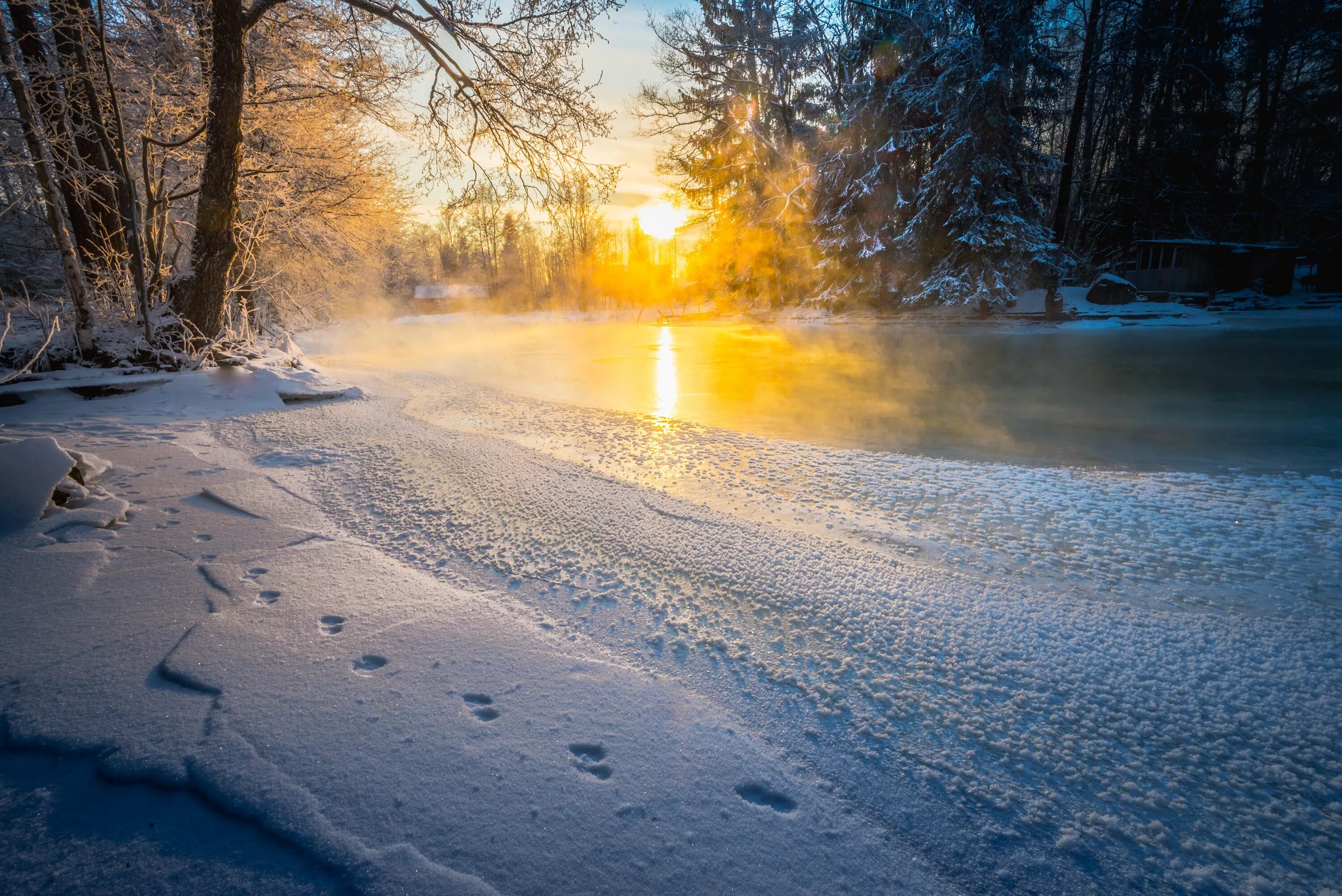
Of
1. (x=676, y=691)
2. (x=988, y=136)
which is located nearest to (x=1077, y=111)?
(x=988, y=136)

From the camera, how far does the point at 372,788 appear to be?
1.27m

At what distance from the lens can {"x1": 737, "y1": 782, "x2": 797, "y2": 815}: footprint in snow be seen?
4.24 feet

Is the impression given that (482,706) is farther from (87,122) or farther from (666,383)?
(87,122)

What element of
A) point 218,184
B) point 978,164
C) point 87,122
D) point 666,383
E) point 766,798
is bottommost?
point 766,798

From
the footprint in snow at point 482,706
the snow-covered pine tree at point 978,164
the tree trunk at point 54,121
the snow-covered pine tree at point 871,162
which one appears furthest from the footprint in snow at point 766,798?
the snow-covered pine tree at point 871,162

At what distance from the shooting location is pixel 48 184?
5.61 meters

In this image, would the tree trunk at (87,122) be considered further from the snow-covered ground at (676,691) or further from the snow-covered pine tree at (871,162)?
the snow-covered pine tree at (871,162)

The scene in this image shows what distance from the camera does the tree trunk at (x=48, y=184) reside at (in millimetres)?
5500

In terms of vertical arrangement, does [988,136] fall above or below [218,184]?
above

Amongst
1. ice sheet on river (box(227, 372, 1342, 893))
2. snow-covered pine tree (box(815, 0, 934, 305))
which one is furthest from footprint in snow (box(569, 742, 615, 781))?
snow-covered pine tree (box(815, 0, 934, 305))

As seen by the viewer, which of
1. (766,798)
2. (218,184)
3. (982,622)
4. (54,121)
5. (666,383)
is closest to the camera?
(766,798)

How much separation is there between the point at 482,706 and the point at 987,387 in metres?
8.21

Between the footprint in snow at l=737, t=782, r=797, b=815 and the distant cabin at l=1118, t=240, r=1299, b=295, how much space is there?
92.3 feet

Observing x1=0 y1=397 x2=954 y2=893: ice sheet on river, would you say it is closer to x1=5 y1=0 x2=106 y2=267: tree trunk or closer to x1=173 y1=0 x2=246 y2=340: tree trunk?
x1=173 y1=0 x2=246 y2=340: tree trunk
